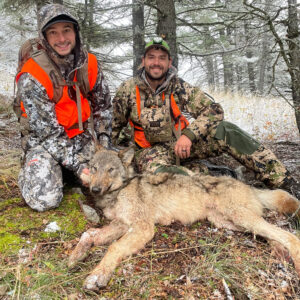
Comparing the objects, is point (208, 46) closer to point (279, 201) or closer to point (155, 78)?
point (155, 78)

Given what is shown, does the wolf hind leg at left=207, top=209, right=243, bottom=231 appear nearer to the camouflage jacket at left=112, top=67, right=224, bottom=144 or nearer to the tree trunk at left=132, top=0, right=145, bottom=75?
the camouflage jacket at left=112, top=67, right=224, bottom=144

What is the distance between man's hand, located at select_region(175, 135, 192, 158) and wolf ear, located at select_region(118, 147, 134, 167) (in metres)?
1.20

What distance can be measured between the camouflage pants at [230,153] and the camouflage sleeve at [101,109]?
2.98 feet

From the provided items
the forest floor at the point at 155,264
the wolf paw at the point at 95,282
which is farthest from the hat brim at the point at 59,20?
the wolf paw at the point at 95,282

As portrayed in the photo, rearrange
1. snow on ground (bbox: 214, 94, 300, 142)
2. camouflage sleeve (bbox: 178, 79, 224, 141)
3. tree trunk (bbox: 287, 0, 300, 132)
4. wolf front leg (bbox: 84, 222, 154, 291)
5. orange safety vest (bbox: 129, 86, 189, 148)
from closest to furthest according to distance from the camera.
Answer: wolf front leg (bbox: 84, 222, 154, 291) → camouflage sleeve (bbox: 178, 79, 224, 141) → orange safety vest (bbox: 129, 86, 189, 148) → tree trunk (bbox: 287, 0, 300, 132) → snow on ground (bbox: 214, 94, 300, 142)

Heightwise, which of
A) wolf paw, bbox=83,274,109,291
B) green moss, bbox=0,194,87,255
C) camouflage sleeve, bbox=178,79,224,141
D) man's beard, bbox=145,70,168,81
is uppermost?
man's beard, bbox=145,70,168,81

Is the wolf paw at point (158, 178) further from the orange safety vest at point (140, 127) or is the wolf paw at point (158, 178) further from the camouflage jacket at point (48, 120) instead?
the orange safety vest at point (140, 127)

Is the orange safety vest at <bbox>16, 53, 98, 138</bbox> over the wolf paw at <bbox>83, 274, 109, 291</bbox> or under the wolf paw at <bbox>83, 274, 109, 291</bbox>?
over

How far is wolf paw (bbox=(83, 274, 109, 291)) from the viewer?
2.81 meters

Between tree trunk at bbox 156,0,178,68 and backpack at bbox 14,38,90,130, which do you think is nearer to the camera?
backpack at bbox 14,38,90,130

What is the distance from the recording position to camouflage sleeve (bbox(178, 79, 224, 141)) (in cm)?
551

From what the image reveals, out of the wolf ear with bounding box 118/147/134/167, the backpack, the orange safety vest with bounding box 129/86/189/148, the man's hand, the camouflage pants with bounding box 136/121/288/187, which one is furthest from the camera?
the orange safety vest with bounding box 129/86/189/148

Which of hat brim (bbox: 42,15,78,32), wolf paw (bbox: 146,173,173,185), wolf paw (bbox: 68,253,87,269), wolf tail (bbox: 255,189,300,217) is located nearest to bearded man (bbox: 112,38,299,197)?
wolf paw (bbox: 146,173,173,185)

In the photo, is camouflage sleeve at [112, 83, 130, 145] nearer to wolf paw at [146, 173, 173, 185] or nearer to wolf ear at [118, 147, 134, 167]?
wolf ear at [118, 147, 134, 167]
